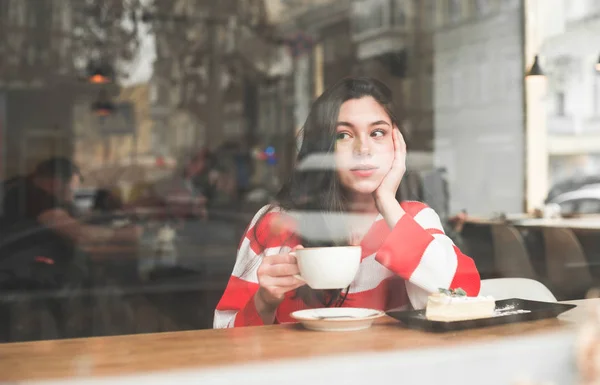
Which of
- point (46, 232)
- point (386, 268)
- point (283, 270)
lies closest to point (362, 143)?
point (386, 268)

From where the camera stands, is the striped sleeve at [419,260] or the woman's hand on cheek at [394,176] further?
the woman's hand on cheek at [394,176]

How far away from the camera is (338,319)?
1.21 meters

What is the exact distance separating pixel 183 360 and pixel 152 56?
7.77m

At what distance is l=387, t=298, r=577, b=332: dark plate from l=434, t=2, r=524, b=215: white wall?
158 centimetres

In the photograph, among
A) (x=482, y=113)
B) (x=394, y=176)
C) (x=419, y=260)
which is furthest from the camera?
(x=482, y=113)

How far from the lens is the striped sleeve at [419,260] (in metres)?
1.49

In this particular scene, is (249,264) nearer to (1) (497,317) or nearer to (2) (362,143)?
(2) (362,143)

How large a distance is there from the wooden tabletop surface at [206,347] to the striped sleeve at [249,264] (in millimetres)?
290

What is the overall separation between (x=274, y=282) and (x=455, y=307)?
322mm

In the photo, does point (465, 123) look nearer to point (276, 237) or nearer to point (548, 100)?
point (548, 100)


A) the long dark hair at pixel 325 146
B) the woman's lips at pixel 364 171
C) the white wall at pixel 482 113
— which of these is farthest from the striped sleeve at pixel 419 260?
the white wall at pixel 482 113

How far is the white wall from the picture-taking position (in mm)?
3453

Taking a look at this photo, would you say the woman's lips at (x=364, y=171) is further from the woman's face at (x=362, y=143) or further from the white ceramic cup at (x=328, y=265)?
the white ceramic cup at (x=328, y=265)

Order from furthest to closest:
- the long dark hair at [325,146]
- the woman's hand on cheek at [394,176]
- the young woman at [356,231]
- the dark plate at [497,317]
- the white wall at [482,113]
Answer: the white wall at [482,113] → the long dark hair at [325,146] → the woman's hand on cheek at [394,176] → the young woman at [356,231] → the dark plate at [497,317]
